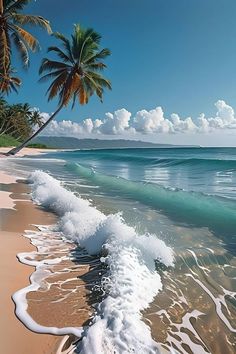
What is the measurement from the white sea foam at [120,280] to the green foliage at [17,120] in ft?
162

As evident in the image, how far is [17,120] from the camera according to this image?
58.6 meters

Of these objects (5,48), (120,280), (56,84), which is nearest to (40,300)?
(120,280)

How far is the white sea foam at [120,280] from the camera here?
2.61 metres

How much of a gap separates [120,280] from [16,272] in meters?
1.36

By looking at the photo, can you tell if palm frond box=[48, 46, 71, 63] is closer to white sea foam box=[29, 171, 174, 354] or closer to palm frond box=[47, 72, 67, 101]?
palm frond box=[47, 72, 67, 101]

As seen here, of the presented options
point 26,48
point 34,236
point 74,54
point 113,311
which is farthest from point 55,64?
point 113,311

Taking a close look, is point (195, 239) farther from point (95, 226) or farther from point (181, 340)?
point (181, 340)

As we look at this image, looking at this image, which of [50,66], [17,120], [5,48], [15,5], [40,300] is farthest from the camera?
[17,120]

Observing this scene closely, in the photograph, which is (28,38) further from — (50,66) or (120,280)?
(120,280)

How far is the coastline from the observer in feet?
8.41

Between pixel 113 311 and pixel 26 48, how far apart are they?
1862 centimetres

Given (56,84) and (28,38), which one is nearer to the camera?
(28,38)

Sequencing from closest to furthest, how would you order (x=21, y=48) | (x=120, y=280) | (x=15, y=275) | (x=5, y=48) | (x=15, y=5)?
1. (x=120, y=280)
2. (x=15, y=275)
3. (x=5, y=48)
4. (x=15, y=5)
5. (x=21, y=48)

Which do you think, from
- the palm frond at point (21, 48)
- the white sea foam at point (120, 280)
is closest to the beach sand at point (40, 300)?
the white sea foam at point (120, 280)
